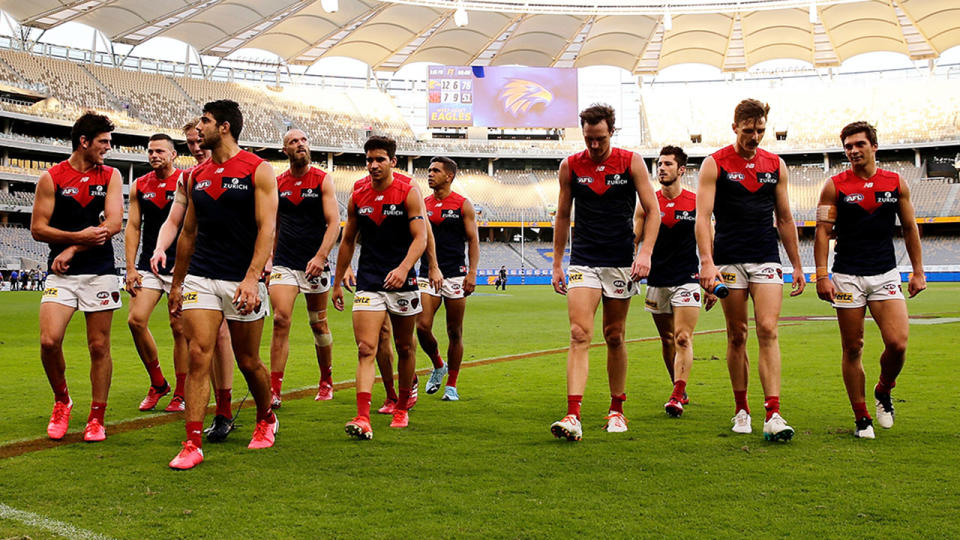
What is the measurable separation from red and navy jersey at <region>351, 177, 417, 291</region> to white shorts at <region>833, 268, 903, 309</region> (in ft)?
10.8

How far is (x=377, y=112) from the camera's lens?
226 ft

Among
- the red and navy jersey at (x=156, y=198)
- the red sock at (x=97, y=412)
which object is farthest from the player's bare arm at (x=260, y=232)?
the red and navy jersey at (x=156, y=198)

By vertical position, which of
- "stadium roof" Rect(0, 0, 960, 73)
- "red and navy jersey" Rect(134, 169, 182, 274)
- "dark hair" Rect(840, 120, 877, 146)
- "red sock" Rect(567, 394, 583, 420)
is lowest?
"red sock" Rect(567, 394, 583, 420)

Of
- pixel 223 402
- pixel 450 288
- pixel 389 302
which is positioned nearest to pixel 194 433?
pixel 223 402

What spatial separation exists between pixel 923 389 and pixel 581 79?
63413mm

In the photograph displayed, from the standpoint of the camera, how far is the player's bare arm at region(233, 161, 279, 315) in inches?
197

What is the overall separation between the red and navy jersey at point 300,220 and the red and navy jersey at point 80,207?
5.59 feet

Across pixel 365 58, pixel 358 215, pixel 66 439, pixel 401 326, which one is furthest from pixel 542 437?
pixel 365 58

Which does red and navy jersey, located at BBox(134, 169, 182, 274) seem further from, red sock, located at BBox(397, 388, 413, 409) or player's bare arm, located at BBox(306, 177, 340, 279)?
red sock, located at BBox(397, 388, 413, 409)

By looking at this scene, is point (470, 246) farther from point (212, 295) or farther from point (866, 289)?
point (866, 289)

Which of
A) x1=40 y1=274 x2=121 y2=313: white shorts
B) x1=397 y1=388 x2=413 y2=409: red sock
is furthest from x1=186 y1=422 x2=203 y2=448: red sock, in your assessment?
x1=397 y1=388 x2=413 y2=409: red sock

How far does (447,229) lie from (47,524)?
527 centimetres

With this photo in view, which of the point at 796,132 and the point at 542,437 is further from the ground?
the point at 796,132

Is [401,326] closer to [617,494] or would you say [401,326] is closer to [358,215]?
[358,215]
